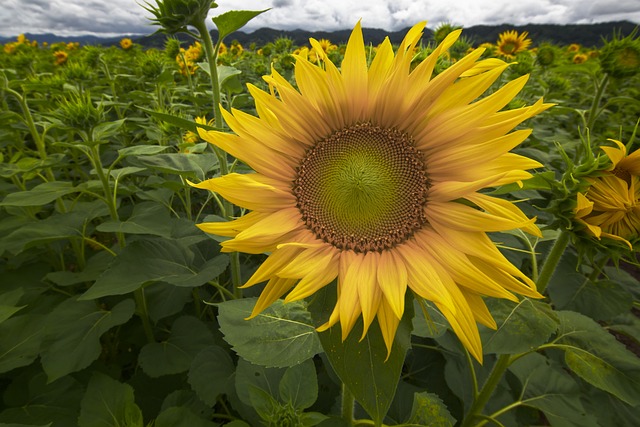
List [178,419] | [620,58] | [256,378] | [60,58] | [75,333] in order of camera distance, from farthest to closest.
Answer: [60,58] < [620,58] < [75,333] < [256,378] < [178,419]

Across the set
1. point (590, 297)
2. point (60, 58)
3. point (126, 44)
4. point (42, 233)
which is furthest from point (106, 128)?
point (126, 44)

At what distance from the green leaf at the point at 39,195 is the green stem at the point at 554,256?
182 centimetres

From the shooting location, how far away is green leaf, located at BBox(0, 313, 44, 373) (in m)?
1.33

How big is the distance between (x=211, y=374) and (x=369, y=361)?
955mm

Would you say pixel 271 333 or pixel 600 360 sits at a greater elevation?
pixel 271 333

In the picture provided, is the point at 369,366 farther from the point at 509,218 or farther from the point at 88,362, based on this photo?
the point at 88,362

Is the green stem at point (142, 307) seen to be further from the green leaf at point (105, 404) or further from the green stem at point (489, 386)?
the green stem at point (489, 386)

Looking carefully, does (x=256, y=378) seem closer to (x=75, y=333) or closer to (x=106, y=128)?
(x=75, y=333)

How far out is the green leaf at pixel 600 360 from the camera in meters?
1.15

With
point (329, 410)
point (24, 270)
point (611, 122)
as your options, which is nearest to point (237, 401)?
point (329, 410)

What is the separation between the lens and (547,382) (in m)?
1.52

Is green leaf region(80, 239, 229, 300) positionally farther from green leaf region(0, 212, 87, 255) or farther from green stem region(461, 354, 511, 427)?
green stem region(461, 354, 511, 427)

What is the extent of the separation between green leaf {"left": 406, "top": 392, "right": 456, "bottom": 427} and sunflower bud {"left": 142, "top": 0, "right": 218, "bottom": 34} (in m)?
1.45

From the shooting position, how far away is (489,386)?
4.19ft
